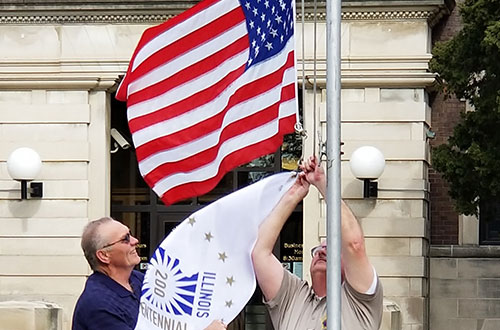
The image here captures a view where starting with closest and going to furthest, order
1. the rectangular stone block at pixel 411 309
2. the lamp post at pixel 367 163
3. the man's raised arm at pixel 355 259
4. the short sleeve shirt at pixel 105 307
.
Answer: the man's raised arm at pixel 355 259
the short sleeve shirt at pixel 105 307
the lamp post at pixel 367 163
the rectangular stone block at pixel 411 309

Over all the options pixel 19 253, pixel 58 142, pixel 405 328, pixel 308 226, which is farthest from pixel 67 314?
pixel 405 328

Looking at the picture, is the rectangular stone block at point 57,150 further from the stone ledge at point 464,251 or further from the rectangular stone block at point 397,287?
the stone ledge at point 464,251

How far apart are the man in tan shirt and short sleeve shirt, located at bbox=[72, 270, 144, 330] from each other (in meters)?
0.63

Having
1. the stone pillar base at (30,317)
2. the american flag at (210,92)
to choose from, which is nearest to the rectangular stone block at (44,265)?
the stone pillar base at (30,317)

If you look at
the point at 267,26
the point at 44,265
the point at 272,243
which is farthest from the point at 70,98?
the point at 272,243

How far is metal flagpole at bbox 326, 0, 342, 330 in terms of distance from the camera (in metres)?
5.31

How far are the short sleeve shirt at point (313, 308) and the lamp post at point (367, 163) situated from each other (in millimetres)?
8726

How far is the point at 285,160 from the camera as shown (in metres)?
15.7

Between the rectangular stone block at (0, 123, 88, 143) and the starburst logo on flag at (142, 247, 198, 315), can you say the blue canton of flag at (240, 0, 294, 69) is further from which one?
the rectangular stone block at (0, 123, 88, 143)

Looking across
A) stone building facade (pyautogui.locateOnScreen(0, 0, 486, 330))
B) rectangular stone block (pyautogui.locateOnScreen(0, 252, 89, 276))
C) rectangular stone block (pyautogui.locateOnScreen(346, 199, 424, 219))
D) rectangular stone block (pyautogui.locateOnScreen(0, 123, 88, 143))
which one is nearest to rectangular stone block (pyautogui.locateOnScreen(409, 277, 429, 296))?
stone building facade (pyautogui.locateOnScreen(0, 0, 486, 330))

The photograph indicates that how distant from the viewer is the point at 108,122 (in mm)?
15375

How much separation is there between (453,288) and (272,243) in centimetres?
999

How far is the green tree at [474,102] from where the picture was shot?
1217 cm

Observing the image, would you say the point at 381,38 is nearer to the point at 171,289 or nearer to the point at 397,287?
the point at 397,287
